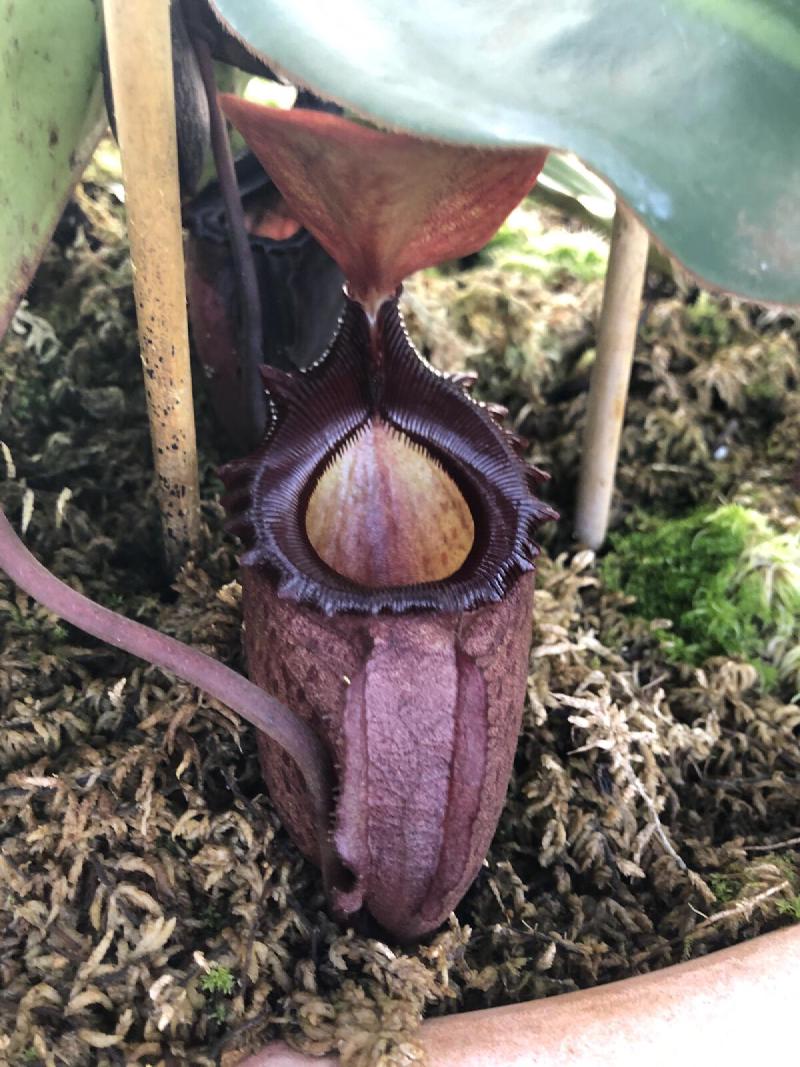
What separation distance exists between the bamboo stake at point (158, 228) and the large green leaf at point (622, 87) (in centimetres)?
18

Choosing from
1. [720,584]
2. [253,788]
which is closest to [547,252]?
[720,584]

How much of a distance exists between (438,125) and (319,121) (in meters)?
0.19

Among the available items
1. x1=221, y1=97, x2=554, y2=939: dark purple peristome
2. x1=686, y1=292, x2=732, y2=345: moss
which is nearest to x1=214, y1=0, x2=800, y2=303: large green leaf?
x1=221, y1=97, x2=554, y2=939: dark purple peristome

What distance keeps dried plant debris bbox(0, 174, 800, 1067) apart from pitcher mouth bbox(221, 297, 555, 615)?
0.25m

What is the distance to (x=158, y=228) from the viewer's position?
2.59 feet

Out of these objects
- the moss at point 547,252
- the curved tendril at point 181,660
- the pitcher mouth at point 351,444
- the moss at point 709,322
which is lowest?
the curved tendril at point 181,660

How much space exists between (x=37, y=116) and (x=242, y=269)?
266 mm

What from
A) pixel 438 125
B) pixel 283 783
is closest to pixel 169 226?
pixel 438 125

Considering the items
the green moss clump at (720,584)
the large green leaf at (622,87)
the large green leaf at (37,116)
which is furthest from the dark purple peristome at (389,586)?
the green moss clump at (720,584)

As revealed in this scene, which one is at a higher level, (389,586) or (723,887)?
(389,586)

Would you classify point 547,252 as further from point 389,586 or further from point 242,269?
point 389,586

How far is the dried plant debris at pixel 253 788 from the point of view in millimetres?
786

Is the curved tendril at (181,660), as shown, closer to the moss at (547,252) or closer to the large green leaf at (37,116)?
the large green leaf at (37,116)

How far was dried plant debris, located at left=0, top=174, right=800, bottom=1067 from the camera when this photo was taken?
79cm
